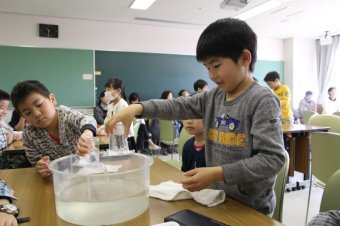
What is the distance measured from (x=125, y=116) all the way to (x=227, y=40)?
475mm

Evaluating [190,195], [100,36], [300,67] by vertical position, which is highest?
[100,36]

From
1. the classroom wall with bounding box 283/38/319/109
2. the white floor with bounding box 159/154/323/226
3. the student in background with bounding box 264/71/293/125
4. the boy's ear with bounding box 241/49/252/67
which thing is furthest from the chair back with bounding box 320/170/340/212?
the classroom wall with bounding box 283/38/319/109

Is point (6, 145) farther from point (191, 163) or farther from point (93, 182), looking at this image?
point (93, 182)

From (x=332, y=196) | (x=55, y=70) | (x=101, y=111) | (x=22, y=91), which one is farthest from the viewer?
(x=55, y=70)

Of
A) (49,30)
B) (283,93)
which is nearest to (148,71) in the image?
(49,30)

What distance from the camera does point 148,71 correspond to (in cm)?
695

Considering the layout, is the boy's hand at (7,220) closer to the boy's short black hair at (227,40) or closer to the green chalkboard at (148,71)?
the boy's short black hair at (227,40)

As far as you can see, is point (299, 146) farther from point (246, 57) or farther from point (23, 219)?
point (23, 219)

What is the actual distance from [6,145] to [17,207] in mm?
1977

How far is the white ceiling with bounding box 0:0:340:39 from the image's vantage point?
5.22 m

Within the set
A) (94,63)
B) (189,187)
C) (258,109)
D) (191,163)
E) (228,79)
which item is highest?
(94,63)

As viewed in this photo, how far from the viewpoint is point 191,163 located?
1.80 meters

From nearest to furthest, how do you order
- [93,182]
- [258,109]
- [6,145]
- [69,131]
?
[93,182] → [258,109] → [69,131] → [6,145]

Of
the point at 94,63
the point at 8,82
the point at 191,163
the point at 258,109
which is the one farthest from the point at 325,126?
the point at 8,82
